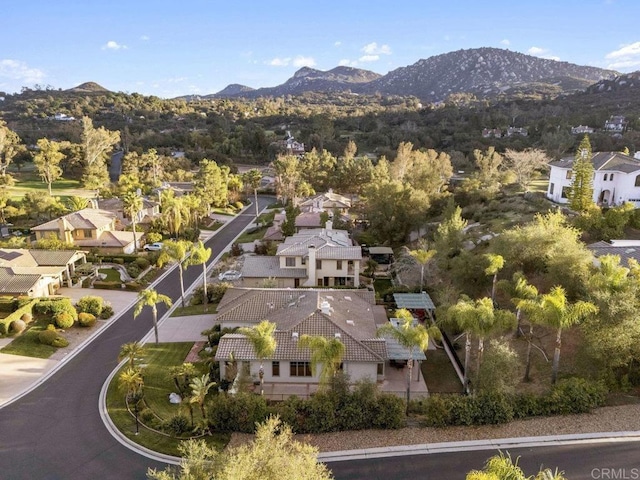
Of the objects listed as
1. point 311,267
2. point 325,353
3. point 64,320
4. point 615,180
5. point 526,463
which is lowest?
point 526,463

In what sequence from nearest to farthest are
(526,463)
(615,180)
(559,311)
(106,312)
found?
(526,463) → (559,311) → (106,312) → (615,180)

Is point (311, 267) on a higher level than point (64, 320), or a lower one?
higher

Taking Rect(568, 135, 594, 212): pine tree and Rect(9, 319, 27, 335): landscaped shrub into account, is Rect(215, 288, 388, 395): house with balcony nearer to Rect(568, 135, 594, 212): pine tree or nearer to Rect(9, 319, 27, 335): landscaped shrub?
Rect(9, 319, 27, 335): landscaped shrub

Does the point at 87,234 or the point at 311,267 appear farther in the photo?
the point at 87,234

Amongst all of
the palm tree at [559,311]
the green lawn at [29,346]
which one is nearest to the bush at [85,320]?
the green lawn at [29,346]

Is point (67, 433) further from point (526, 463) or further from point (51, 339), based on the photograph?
point (526, 463)

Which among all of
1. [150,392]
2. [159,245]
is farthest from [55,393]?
[159,245]

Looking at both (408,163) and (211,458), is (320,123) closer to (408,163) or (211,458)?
(408,163)

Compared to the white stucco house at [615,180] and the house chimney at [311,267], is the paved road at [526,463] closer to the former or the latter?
the house chimney at [311,267]

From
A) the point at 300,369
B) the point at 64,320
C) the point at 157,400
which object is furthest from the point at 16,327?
the point at 300,369
